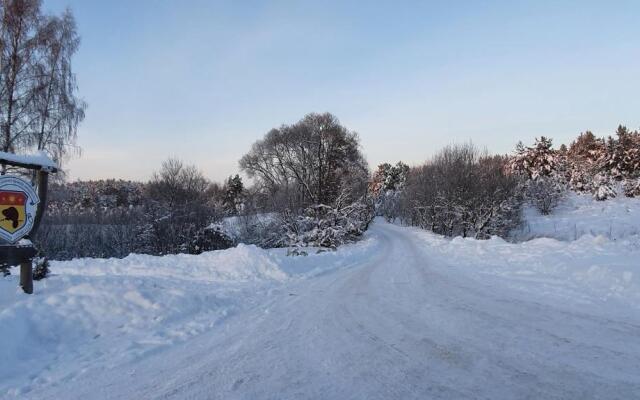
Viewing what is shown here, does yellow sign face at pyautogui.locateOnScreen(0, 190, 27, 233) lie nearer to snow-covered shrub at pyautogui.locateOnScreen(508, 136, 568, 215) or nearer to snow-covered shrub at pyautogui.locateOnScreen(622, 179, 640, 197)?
snow-covered shrub at pyautogui.locateOnScreen(508, 136, 568, 215)

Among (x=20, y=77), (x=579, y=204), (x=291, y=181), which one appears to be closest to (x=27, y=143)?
(x=20, y=77)

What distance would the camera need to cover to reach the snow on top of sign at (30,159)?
22.2 ft

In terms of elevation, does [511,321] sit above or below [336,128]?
below

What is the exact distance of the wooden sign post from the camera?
6625mm

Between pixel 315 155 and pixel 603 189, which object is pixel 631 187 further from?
pixel 315 155

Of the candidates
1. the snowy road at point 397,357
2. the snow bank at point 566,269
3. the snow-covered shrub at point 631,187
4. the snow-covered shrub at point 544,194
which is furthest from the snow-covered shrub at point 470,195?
the snowy road at point 397,357

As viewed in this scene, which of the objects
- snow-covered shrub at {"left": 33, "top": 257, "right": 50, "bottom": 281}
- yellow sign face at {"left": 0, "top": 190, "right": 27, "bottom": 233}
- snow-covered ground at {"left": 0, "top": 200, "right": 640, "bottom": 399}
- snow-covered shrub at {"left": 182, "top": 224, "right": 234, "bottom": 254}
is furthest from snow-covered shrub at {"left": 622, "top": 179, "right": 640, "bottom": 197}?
yellow sign face at {"left": 0, "top": 190, "right": 27, "bottom": 233}

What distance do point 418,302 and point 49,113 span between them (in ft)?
55.2

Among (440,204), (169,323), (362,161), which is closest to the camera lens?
(169,323)

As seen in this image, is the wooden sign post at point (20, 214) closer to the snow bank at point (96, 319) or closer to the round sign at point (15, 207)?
the round sign at point (15, 207)

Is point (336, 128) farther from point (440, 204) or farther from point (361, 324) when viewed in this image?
point (361, 324)

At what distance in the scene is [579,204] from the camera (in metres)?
46.1

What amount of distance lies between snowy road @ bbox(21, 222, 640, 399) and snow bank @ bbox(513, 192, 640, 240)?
24.7 m

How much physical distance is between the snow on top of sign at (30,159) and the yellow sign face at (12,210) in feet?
1.94
